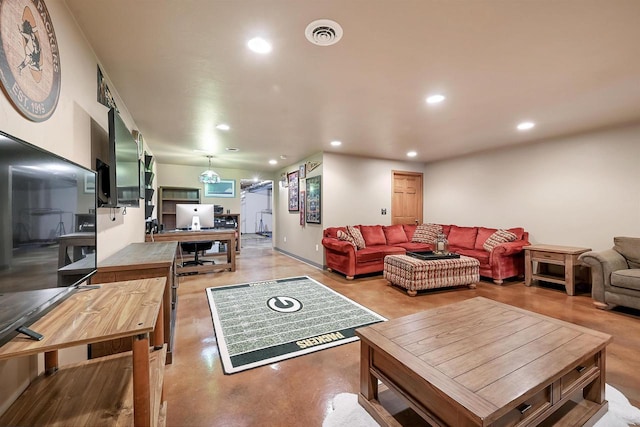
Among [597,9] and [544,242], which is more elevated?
[597,9]

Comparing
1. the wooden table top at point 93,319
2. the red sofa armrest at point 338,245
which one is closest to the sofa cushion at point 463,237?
the red sofa armrest at point 338,245

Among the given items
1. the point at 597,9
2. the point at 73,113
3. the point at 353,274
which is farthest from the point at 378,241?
the point at 73,113

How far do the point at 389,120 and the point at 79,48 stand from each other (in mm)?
3012

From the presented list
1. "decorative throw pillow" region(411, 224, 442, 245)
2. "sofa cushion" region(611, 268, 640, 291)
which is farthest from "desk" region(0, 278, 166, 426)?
"decorative throw pillow" region(411, 224, 442, 245)

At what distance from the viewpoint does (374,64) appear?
2.10 metres

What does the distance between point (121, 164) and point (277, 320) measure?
79.7 inches

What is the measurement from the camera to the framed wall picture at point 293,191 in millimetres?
6230

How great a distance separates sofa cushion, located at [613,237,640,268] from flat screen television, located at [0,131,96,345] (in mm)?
5305

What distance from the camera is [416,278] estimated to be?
3.57 metres

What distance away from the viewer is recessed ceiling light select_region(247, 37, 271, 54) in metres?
1.80

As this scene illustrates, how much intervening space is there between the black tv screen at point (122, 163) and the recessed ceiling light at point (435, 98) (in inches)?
111

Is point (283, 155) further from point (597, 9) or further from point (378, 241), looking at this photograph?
point (597, 9)

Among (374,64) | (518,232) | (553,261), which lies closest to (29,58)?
(374,64)

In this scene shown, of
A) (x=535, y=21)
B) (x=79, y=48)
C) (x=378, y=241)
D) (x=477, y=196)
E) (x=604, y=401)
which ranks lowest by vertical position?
(x=604, y=401)
